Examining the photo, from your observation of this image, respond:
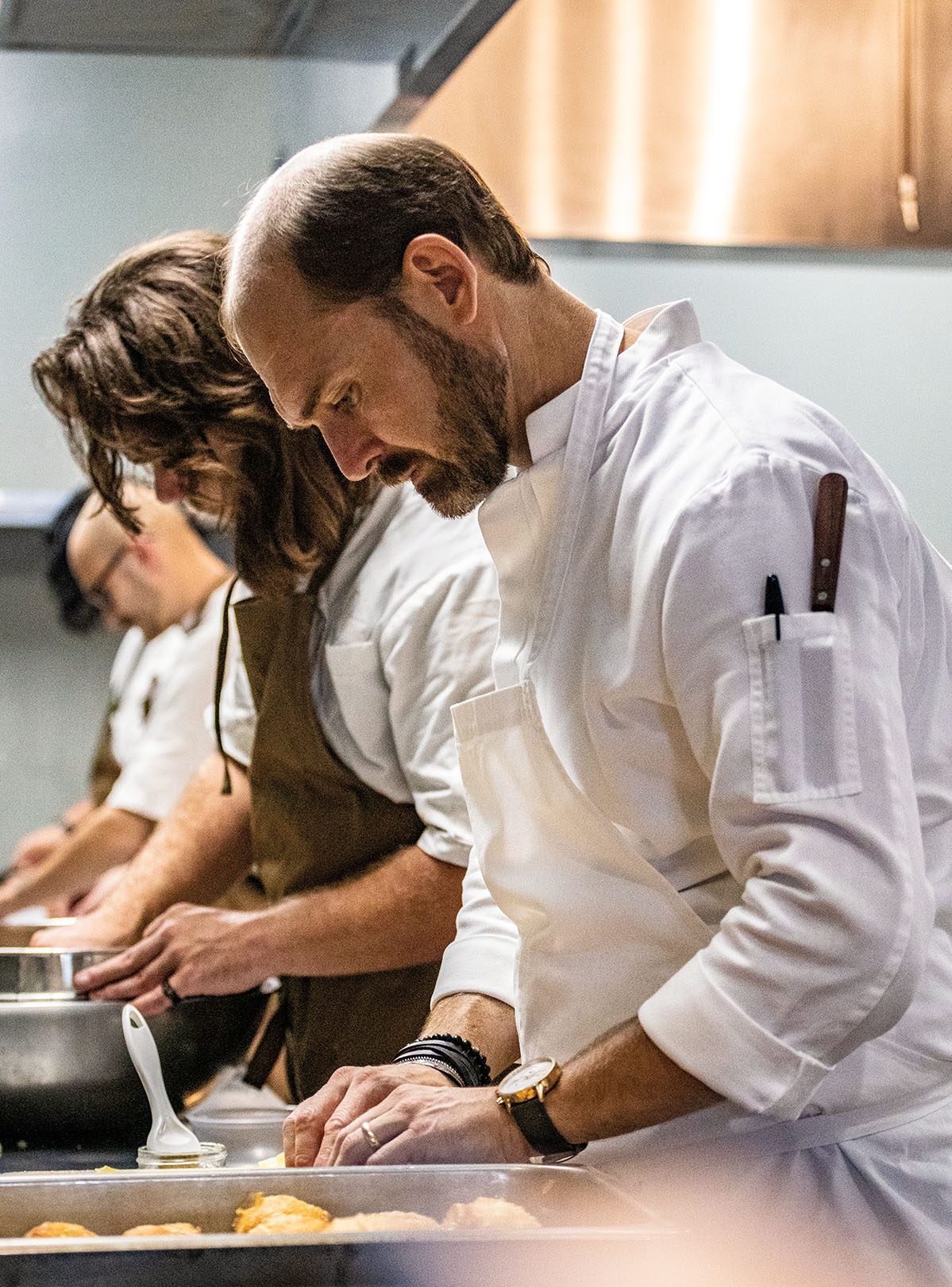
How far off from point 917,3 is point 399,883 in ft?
4.95

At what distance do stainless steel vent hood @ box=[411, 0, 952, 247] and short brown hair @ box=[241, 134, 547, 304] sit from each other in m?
1.26

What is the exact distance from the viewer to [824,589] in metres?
0.83

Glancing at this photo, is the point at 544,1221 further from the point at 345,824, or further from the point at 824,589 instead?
the point at 345,824

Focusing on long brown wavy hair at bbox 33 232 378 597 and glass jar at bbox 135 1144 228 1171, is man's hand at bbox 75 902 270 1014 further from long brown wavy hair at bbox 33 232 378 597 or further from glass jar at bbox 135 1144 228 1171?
long brown wavy hair at bbox 33 232 378 597

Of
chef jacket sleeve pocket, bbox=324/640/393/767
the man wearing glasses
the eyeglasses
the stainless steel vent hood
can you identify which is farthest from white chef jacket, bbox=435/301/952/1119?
the eyeglasses

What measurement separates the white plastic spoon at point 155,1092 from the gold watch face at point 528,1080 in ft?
1.32

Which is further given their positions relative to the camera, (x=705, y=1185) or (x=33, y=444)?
(x=33, y=444)

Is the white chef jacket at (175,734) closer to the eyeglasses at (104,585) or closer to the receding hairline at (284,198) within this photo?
the eyeglasses at (104,585)

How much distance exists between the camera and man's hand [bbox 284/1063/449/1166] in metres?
1.01

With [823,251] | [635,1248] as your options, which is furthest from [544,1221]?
[823,251]

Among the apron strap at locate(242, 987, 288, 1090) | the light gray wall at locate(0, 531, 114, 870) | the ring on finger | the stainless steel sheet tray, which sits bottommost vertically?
the light gray wall at locate(0, 531, 114, 870)

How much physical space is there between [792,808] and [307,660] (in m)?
0.82

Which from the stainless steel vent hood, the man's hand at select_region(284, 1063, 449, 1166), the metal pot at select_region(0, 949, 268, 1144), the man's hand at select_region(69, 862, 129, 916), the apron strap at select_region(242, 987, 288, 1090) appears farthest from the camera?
the man's hand at select_region(69, 862, 129, 916)

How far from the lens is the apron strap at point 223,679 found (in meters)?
1.61
